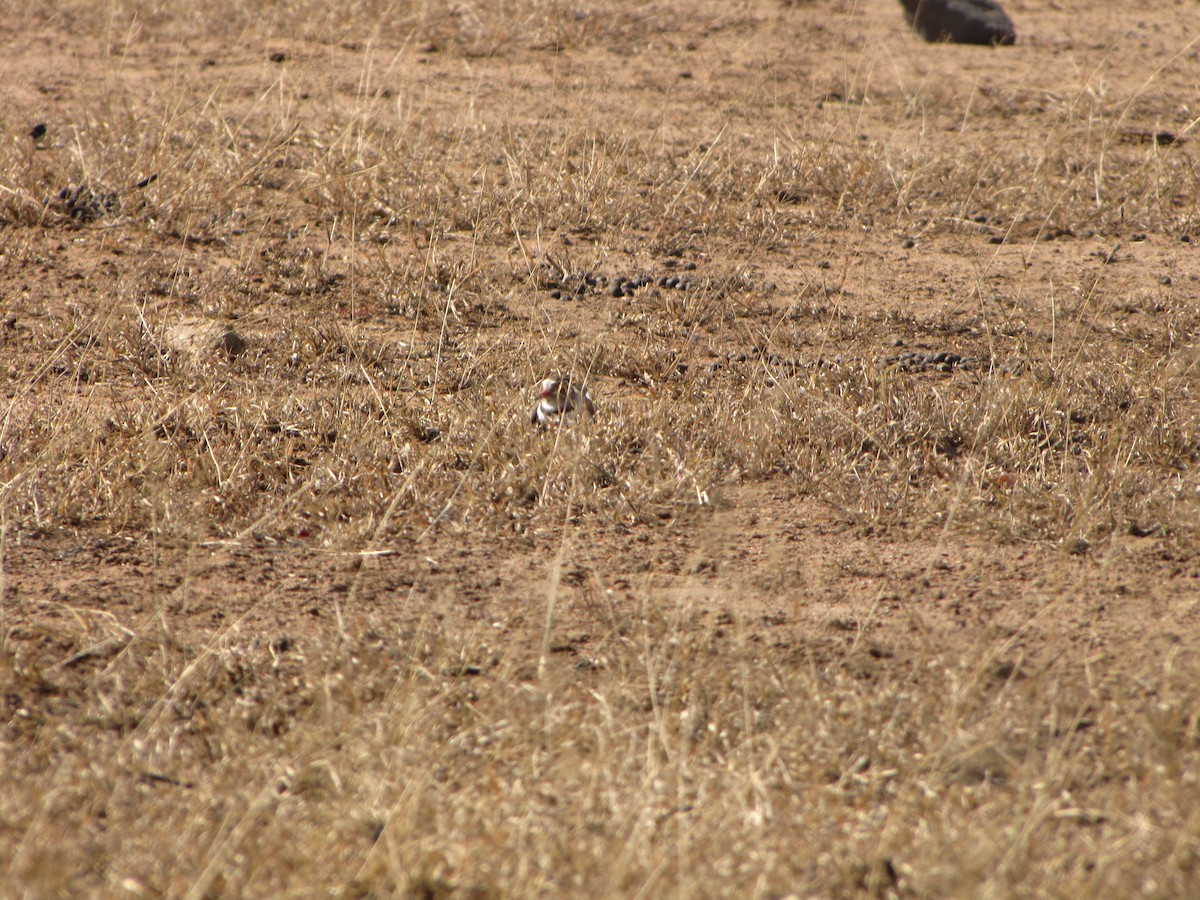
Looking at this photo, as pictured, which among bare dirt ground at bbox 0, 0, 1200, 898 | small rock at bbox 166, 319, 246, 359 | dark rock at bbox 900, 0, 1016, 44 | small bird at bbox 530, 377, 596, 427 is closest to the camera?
bare dirt ground at bbox 0, 0, 1200, 898

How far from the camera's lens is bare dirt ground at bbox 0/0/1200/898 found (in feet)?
7.41

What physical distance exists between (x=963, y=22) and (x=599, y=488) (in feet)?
16.6

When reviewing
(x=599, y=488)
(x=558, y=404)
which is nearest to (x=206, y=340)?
(x=558, y=404)

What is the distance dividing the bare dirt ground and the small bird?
93 mm

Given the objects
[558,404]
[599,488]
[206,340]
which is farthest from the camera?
[206,340]

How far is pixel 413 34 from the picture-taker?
691 cm

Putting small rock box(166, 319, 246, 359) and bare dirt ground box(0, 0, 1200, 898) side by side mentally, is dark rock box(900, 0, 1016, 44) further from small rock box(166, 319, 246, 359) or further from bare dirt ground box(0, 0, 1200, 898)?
small rock box(166, 319, 246, 359)

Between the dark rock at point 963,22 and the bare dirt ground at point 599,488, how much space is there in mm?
932

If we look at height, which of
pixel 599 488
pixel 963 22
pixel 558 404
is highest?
pixel 963 22

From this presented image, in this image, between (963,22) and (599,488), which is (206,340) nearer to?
(599,488)

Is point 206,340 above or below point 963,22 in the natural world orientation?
below

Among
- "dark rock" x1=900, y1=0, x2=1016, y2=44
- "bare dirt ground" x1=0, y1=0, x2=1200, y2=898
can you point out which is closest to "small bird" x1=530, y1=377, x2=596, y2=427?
"bare dirt ground" x1=0, y1=0, x2=1200, y2=898

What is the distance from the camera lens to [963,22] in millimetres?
7145

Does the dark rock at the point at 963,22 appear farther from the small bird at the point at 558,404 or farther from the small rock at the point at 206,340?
the small rock at the point at 206,340
